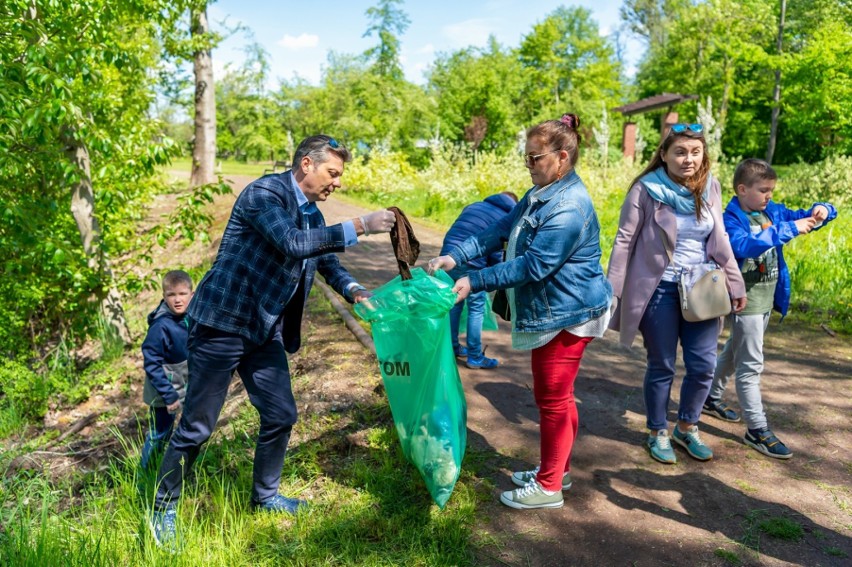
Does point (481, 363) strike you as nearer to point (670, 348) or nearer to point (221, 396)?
point (670, 348)

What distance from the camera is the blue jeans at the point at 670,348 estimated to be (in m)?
3.43

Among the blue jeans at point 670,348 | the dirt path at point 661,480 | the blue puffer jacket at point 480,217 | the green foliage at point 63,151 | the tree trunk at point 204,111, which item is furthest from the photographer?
the tree trunk at point 204,111

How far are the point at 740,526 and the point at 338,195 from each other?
17.8 metres

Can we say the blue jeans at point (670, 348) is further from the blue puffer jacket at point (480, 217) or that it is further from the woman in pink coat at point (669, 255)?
the blue puffer jacket at point (480, 217)

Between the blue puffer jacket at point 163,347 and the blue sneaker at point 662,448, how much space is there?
2.86 meters

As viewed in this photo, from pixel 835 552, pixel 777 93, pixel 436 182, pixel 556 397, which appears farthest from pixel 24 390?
pixel 777 93

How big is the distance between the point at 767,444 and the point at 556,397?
66.6 inches

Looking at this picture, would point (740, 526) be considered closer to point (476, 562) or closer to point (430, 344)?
point (476, 562)

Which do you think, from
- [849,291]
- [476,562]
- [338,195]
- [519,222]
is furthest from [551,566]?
[338,195]

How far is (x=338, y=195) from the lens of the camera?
1975 centimetres

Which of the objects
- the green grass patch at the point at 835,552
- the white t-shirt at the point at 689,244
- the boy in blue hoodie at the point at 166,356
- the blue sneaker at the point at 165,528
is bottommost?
the blue sneaker at the point at 165,528

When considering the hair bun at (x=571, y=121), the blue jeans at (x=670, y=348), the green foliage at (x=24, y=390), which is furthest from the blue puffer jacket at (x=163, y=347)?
the green foliage at (x=24, y=390)

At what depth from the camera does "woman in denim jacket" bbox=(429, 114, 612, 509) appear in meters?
2.72

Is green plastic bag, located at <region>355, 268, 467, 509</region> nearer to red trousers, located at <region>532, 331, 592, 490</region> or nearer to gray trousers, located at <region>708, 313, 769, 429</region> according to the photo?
red trousers, located at <region>532, 331, 592, 490</region>
